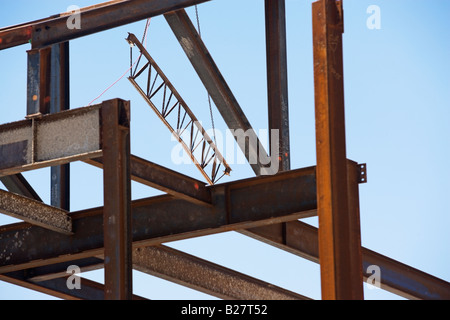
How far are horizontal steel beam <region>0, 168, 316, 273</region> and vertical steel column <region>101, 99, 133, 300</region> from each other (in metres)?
3.07

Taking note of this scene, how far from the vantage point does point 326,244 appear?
39.7 ft

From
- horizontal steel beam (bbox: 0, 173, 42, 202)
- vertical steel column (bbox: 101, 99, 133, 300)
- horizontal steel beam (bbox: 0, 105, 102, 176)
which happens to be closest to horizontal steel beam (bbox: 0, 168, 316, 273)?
horizontal steel beam (bbox: 0, 173, 42, 202)

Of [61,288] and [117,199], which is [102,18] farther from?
[61,288]

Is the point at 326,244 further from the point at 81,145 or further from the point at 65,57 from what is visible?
the point at 65,57

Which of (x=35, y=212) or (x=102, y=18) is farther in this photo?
(x=35, y=212)

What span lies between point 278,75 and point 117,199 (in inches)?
213

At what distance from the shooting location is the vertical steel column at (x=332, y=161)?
12.1m

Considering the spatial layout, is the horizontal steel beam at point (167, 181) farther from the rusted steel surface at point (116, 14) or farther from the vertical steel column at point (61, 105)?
the vertical steel column at point (61, 105)

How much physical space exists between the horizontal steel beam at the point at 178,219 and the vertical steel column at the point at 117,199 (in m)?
3.07

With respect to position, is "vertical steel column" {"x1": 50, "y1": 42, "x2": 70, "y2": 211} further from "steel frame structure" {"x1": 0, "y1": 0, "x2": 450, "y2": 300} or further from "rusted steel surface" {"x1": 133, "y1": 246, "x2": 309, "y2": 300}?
"rusted steel surface" {"x1": 133, "y1": 246, "x2": 309, "y2": 300}

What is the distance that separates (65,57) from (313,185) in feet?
19.0

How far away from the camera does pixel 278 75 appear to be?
17.7m

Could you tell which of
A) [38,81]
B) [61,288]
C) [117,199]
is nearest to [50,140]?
[38,81]
